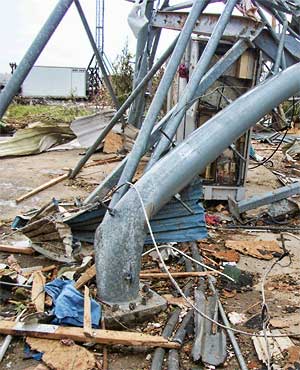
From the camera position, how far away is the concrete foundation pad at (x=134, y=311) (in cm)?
362

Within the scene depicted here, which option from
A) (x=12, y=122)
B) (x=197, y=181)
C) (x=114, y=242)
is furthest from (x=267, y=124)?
(x=114, y=242)

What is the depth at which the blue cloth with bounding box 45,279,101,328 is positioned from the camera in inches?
139

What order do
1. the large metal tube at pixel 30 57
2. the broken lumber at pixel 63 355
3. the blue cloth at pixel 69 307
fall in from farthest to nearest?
the large metal tube at pixel 30 57 < the blue cloth at pixel 69 307 < the broken lumber at pixel 63 355

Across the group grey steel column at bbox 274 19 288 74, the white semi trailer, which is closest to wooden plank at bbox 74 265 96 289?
grey steel column at bbox 274 19 288 74

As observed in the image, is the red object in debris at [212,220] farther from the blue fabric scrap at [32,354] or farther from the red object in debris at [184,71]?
the blue fabric scrap at [32,354]

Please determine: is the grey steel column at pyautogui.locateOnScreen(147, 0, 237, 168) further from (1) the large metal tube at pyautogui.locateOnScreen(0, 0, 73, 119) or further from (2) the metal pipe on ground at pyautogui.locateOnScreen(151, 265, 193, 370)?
(1) the large metal tube at pyautogui.locateOnScreen(0, 0, 73, 119)

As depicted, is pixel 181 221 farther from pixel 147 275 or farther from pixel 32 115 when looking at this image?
pixel 32 115

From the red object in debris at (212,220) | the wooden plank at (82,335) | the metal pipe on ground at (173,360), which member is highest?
the wooden plank at (82,335)

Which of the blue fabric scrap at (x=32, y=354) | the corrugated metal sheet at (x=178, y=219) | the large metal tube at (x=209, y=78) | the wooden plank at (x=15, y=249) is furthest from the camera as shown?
the wooden plank at (x=15, y=249)

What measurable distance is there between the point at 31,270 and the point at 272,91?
3.01m

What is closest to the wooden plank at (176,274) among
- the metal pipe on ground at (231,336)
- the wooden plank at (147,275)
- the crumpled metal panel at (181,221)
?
the wooden plank at (147,275)

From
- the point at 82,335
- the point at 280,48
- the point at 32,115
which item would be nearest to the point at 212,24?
the point at 280,48

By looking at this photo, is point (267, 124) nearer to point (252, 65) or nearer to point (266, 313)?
point (252, 65)

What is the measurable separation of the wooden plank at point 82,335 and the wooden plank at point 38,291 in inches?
11.8
